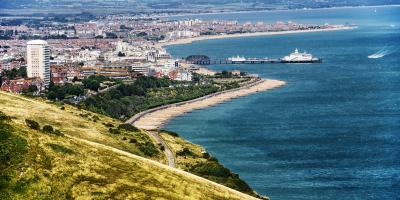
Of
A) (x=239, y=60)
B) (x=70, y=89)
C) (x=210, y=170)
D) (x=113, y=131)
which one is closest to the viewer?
(x=210, y=170)

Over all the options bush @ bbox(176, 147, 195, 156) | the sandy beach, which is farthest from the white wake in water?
bush @ bbox(176, 147, 195, 156)

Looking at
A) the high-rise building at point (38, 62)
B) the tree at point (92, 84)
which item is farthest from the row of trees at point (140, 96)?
the high-rise building at point (38, 62)

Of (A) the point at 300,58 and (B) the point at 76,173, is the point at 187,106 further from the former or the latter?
(B) the point at 76,173

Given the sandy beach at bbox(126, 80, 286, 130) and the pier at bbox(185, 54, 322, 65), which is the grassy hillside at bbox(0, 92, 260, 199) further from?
the pier at bbox(185, 54, 322, 65)

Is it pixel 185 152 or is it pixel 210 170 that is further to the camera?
pixel 185 152

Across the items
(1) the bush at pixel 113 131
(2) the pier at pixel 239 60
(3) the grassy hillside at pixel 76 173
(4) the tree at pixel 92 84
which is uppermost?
(3) the grassy hillside at pixel 76 173

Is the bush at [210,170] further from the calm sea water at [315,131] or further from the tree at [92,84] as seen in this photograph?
the tree at [92,84]

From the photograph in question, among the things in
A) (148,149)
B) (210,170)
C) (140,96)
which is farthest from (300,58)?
(210,170)

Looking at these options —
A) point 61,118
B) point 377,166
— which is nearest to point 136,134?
point 61,118
